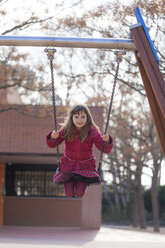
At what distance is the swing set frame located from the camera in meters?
6.84

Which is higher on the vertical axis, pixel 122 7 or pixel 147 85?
Answer: pixel 122 7

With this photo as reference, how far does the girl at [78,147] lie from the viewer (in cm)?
640

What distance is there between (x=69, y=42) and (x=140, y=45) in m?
0.99

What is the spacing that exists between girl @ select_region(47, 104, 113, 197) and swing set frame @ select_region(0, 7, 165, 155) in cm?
99

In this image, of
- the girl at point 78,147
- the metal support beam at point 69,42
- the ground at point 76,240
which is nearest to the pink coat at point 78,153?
Answer: the girl at point 78,147

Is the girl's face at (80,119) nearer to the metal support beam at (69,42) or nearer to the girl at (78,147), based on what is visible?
the girl at (78,147)

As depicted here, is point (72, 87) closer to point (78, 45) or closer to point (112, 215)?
point (78, 45)

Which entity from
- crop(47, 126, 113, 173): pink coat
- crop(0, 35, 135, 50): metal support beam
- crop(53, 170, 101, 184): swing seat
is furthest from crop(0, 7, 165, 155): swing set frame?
crop(53, 170, 101, 184): swing seat

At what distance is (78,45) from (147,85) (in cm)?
113

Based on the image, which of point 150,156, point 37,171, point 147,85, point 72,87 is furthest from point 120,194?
point 147,85

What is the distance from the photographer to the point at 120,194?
139 feet

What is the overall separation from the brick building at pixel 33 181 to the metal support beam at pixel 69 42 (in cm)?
1032

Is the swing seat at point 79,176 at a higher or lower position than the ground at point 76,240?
higher

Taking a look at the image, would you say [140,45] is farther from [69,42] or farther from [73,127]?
[73,127]
